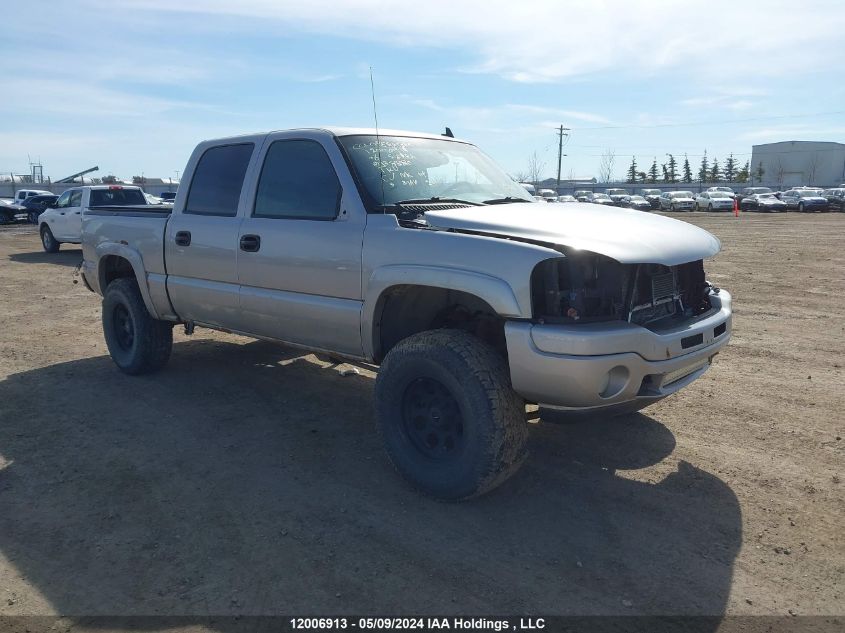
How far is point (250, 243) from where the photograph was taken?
4.64 m

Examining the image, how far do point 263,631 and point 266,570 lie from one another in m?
0.43

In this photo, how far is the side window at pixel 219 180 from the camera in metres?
4.95

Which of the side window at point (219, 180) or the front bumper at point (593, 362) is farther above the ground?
the side window at point (219, 180)

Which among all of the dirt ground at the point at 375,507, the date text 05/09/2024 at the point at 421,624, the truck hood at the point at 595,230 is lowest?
the date text 05/09/2024 at the point at 421,624

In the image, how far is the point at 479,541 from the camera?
3.29m

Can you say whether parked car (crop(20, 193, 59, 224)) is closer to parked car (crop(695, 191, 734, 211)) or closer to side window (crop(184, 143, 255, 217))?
side window (crop(184, 143, 255, 217))

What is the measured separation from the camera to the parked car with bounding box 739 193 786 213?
46.4 meters

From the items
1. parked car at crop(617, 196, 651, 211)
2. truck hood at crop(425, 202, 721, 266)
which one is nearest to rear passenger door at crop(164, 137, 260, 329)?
truck hood at crop(425, 202, 721, 266)

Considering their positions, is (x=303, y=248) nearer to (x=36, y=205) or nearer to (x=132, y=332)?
(x=132, y=332)

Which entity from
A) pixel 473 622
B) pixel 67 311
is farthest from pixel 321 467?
pixel 67 311

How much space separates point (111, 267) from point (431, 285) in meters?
4.16

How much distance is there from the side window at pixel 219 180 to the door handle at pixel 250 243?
0.31 metres

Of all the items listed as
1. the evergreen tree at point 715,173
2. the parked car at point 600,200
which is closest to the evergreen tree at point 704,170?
the evergreen tree at point 715,173

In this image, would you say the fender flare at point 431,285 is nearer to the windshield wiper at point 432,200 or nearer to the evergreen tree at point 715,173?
the windshield wiper at point 432,200
